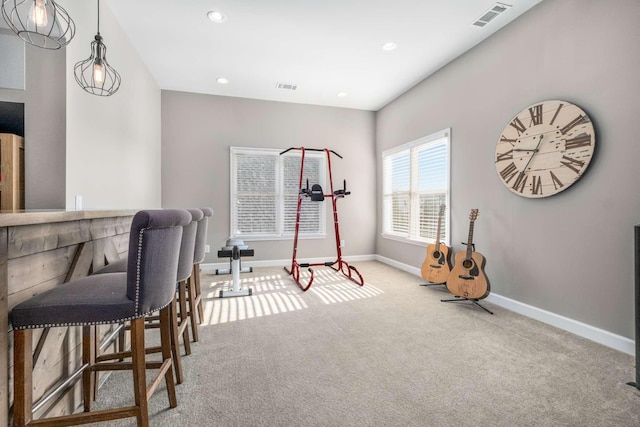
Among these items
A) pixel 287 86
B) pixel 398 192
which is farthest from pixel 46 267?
pixel 398 192

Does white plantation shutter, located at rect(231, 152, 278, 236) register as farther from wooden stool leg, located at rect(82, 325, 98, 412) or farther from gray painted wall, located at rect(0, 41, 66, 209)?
wooden stool leg, located at rect(82, 325, 98, 412)

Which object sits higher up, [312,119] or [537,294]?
[312,119]

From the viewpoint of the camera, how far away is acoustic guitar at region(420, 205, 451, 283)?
3.83m

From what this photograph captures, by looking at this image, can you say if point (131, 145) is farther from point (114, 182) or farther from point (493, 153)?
point (493, 153)

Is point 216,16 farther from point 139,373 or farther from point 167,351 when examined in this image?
point 139,373

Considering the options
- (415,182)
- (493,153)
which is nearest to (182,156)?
(415,182)

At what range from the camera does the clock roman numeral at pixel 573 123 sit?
8.10 ft

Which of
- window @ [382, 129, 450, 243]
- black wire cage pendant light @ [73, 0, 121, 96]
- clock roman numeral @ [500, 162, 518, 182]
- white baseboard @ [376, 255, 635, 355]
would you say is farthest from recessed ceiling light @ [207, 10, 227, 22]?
white baseboard @ [376, 255, 635, 355]

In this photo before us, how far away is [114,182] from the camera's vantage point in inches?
123

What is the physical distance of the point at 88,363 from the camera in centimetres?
162

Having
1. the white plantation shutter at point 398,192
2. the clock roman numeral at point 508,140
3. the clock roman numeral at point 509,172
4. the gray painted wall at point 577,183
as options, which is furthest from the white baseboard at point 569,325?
the white plantation shutter at point 398,192

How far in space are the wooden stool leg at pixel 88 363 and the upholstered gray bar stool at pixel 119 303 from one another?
0.49 metres

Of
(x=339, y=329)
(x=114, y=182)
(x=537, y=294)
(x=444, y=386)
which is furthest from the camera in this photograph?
(x=114, y=182)

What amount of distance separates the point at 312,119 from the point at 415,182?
89.1 inches
